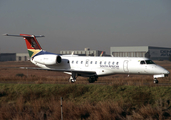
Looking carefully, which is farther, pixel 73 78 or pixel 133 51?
pixel 133 51

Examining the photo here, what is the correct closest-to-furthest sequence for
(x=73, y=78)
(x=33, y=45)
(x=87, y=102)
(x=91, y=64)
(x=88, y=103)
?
(x=88, y=103)
(x=87, y=102)
(x=73, y=78)
(x=91, y=64)
(x=33, y=45)

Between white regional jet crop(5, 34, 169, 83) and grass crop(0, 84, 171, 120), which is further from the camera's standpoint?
white regional jet crop(5, 34, 169, 83)

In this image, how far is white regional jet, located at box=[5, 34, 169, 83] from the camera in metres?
29.8

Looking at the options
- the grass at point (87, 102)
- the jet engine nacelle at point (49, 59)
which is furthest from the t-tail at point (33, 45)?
the grass at point (87, 102)

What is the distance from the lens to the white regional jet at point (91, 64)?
1174 inches

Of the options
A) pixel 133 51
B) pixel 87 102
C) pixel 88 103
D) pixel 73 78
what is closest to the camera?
pixel 88 103

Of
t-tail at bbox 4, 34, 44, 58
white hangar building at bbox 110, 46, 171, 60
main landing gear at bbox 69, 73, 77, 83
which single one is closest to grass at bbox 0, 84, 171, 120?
main landing gear at bbox 69, 73, 77, 83

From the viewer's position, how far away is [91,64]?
32938mm

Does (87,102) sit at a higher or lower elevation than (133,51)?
lower

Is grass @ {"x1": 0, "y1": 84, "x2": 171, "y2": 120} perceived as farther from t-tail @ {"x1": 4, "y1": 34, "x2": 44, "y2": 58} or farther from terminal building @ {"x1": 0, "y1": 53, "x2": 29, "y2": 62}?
terminal building @ {"x1": 0, "y1": 53, "x2": 29, "y2": 62}

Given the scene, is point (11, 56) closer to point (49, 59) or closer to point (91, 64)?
point (49, 59)

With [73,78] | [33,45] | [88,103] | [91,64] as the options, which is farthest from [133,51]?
[88,103]

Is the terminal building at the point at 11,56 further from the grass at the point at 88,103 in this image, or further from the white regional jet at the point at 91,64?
the grass at the point at 88,103

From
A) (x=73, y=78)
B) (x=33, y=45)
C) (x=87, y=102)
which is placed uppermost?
(x=33, y=45)
